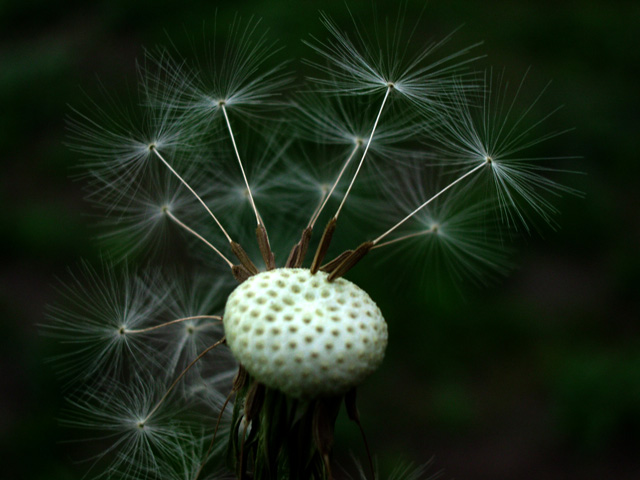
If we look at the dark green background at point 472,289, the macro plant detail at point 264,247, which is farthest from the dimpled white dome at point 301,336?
the dark green background at point 472,289

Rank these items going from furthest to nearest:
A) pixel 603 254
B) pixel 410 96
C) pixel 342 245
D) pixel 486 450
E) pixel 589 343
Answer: pixel 603 254, pixel 589 343, pixel 486 450, pixel 342 245, pixel 410 96

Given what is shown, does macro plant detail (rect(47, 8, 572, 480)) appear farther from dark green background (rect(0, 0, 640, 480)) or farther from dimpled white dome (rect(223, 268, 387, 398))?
dark green background (rect(0, 0, 640, 480))

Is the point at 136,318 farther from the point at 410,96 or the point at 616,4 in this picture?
the point at 616,4

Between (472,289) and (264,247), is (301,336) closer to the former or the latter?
(264,247)

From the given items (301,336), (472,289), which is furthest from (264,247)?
(472,289)

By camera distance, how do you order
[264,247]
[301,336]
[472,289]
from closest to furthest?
[301,336]
[264,247]
[472,289]

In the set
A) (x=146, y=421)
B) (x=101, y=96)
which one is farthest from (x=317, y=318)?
(x=101, y=96)

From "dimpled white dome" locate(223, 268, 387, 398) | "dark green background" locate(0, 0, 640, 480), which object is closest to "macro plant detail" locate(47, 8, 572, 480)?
"dimpled white dome" locate(223, 268, 387, 398)
